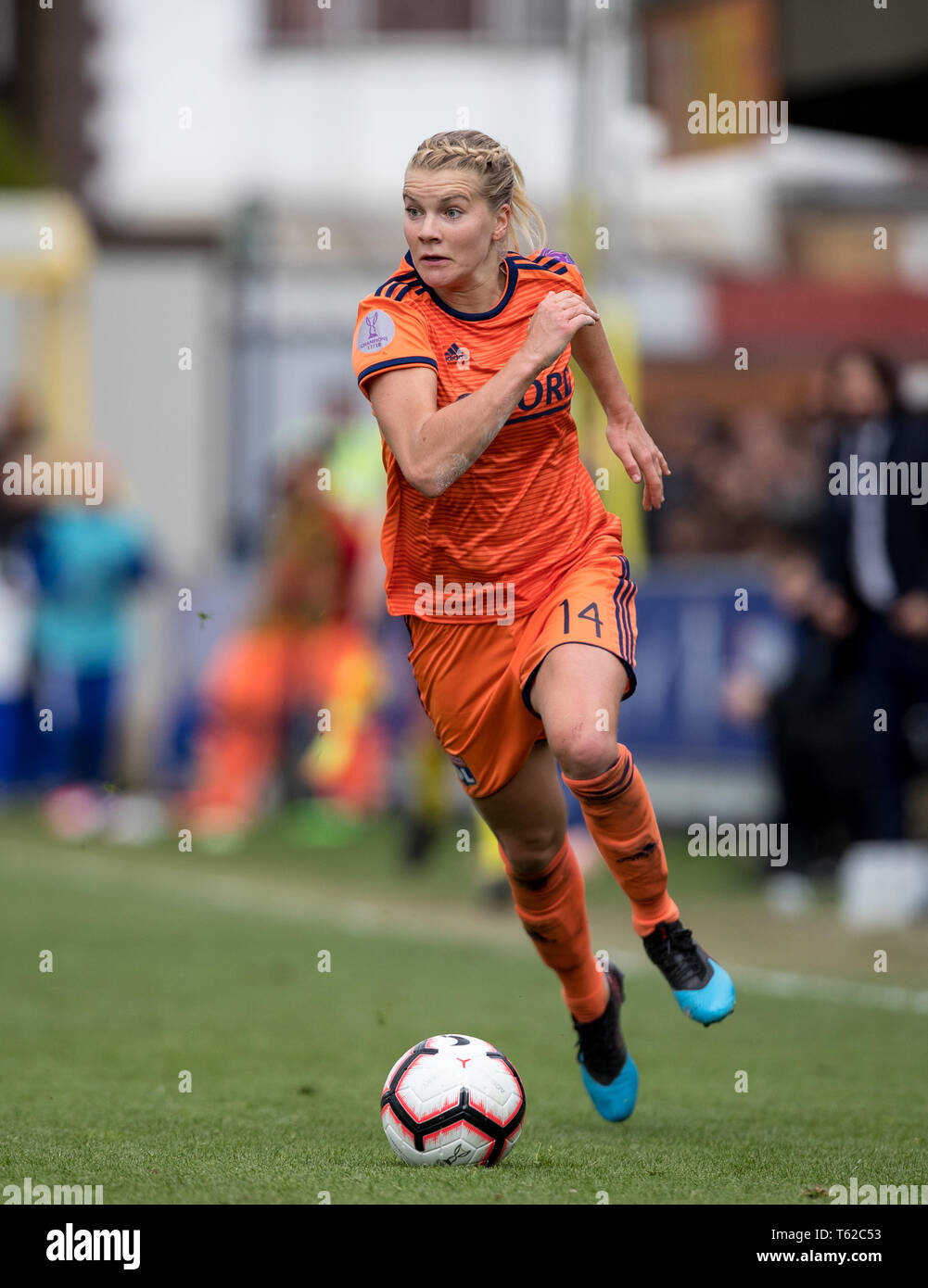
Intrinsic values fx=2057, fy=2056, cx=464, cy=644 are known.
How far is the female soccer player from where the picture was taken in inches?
190

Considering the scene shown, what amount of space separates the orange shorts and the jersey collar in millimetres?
676

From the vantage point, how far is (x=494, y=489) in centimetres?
513

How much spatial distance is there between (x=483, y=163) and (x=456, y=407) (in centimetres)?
64

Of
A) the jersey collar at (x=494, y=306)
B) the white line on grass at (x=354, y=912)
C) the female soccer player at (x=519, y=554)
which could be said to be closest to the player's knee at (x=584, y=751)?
the female soccer player at (x=519, y=554)

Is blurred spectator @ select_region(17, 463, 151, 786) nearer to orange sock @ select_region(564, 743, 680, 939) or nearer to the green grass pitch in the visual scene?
the green grass pitch

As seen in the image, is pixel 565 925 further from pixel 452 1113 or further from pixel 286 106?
pixel 286 106

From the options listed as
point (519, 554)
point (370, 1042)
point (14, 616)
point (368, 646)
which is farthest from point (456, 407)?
point (14, 616)

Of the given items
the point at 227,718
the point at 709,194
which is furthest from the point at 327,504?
the point at 709,194

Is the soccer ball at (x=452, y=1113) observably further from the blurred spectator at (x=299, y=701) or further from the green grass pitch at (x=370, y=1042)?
the blurred spectator at (x=299, y=701)

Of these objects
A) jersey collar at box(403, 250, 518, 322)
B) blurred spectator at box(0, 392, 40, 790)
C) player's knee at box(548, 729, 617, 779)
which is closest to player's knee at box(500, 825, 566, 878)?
player's knee at box(548, 729, 617, 779)

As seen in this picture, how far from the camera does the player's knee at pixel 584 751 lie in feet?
15.8

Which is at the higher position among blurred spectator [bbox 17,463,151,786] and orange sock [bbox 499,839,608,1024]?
blurred spectator [bbox 17,463,151,786]

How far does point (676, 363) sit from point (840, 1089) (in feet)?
39.7
